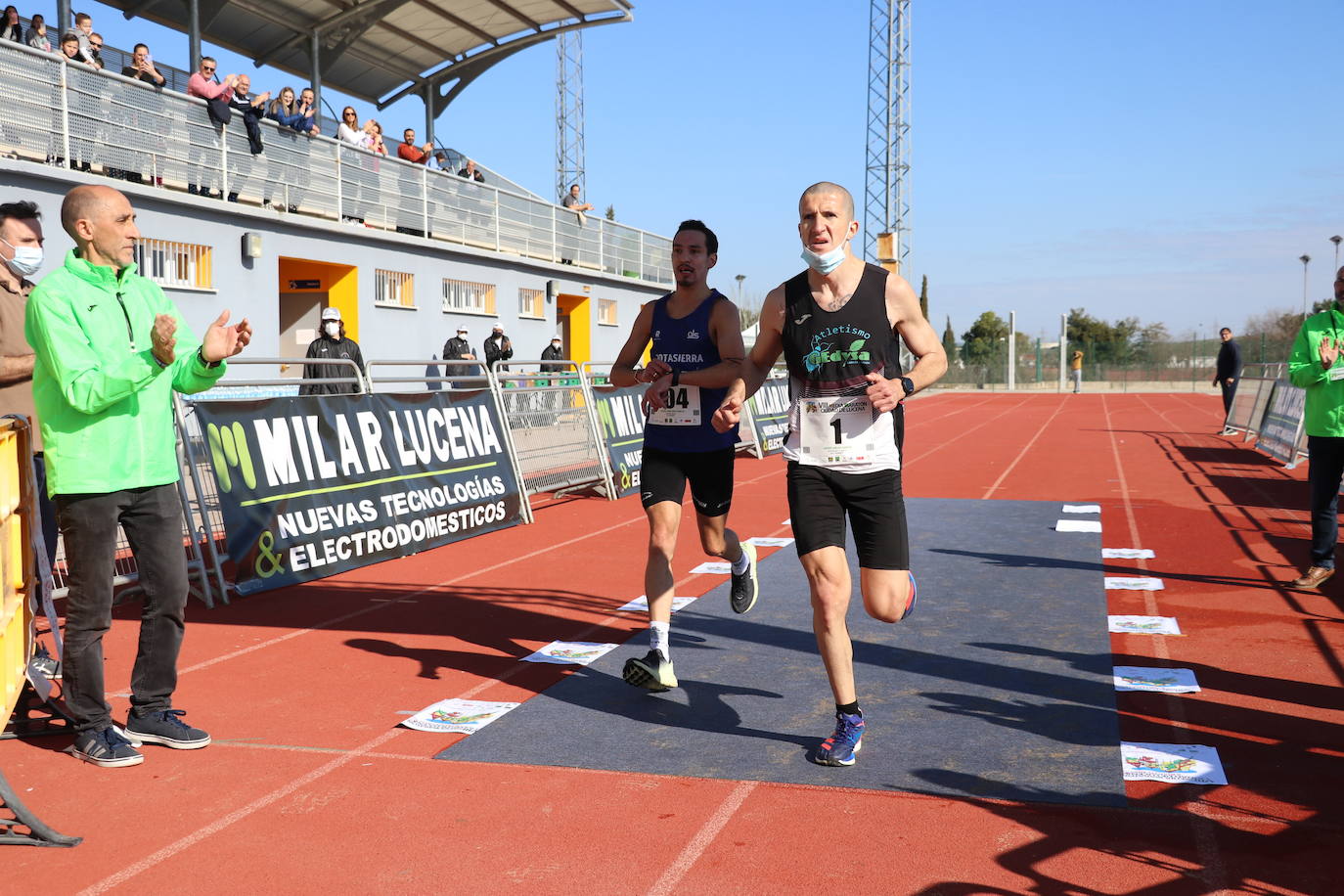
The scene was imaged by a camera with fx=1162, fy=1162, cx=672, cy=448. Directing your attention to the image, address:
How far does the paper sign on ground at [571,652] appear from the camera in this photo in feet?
20.9

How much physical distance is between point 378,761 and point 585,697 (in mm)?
1187

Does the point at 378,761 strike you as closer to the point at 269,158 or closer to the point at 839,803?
the point at 839,803

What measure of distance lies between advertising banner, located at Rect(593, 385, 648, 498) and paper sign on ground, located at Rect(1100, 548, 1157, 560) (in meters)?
6.17

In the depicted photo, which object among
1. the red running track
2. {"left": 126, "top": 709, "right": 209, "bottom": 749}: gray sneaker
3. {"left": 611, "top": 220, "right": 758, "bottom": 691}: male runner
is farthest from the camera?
{"left": 611, "top": 220, "right": 758, "bottom": 691}: male runner

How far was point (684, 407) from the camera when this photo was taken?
5855 millimetres

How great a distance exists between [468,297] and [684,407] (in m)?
20.6

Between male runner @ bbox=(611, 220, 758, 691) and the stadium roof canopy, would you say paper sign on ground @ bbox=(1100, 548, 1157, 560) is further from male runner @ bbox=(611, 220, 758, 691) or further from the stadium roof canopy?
the stadium roof canopy

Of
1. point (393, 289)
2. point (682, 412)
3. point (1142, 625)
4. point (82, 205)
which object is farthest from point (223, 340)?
point (393, 289)

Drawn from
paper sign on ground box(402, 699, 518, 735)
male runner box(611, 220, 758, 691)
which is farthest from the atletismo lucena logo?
paper sign on ground box(402, 699, 518, 735)

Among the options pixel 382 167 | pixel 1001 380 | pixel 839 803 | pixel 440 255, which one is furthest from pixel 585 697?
pixel 1001 380

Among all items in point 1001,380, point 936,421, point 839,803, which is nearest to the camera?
point 839,803

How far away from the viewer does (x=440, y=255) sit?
24.0m

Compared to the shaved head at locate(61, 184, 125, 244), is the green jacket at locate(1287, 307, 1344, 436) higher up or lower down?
lower down

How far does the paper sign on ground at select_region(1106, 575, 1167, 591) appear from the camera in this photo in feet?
26.8
